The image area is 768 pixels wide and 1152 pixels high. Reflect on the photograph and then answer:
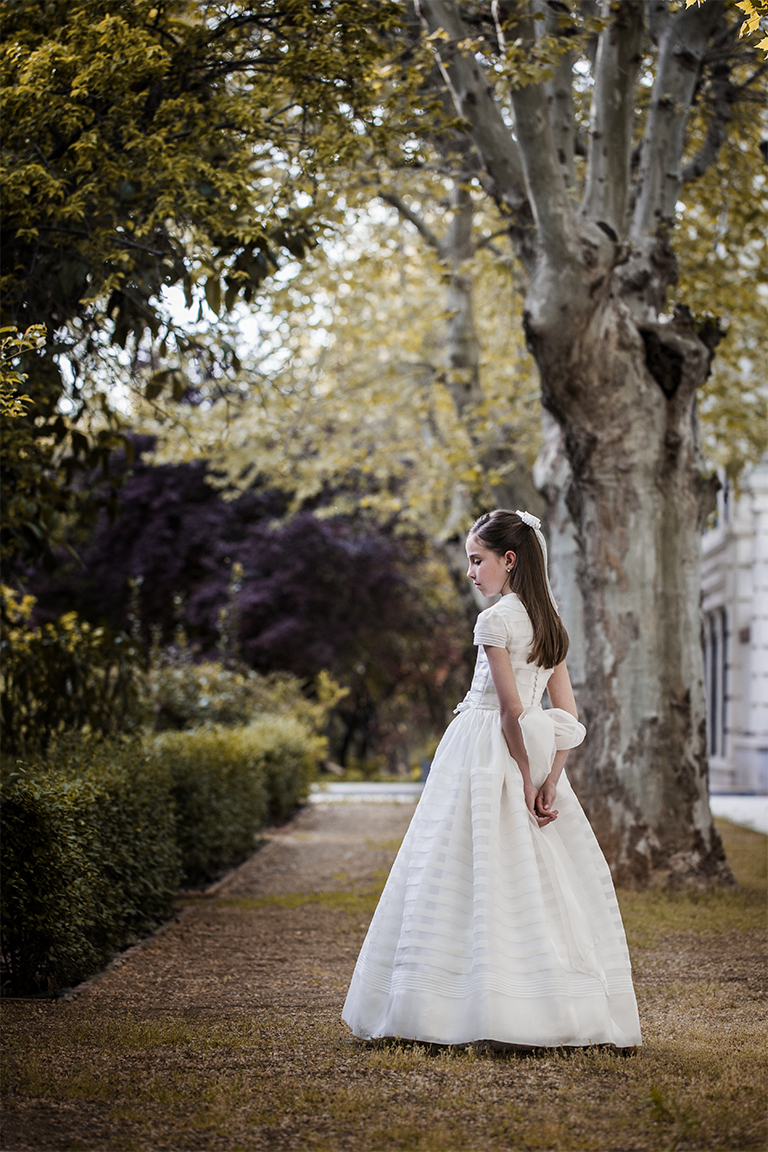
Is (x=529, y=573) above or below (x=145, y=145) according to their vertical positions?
below

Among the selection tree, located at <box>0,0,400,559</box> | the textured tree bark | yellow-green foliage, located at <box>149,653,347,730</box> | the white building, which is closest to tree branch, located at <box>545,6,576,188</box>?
the textured tree bark

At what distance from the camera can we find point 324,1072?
12.3 feet

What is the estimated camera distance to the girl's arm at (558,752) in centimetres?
415

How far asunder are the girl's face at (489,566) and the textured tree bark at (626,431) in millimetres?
3924

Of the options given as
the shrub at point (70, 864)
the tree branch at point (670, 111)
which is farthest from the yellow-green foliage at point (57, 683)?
the tree branch at point (670, 111)

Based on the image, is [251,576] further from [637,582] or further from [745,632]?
[637,582]

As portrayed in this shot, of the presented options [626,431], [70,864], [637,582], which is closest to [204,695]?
[637,582]

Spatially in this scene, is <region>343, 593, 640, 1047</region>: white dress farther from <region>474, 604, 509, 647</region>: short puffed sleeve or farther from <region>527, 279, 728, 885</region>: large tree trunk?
<region>527, 279, 728, 885</region>: large tree trunk

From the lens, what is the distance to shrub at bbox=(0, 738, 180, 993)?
4.88m

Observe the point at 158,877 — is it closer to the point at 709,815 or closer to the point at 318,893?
the point at 318,893

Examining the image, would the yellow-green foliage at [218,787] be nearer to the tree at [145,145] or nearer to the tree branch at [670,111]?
the tree at [145,145]

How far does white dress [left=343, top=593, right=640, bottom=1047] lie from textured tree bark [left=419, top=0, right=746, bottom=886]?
13.2ft

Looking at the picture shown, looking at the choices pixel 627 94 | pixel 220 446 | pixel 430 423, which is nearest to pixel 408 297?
pixel 430 423

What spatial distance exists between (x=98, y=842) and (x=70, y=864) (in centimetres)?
45
